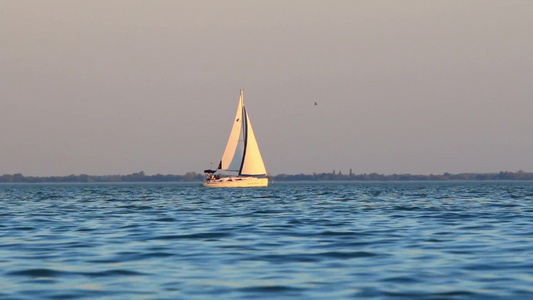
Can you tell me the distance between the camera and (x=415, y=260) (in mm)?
19719

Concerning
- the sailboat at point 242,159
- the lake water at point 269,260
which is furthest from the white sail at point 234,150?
the lake water at point 269,260

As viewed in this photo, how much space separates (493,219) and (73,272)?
73.2 feet

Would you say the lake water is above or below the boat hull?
below

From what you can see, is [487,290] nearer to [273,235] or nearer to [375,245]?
[375,245]

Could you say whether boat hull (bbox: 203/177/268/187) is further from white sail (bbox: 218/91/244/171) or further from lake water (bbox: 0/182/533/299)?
lake water (bbox: 0/182/533/299)

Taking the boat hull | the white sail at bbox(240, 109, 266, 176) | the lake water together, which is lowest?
the lake water

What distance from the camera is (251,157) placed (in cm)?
12725

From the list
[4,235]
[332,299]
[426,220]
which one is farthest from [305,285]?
[426,220]

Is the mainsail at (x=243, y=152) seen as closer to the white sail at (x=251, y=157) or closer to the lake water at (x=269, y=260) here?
the white sail at (x=251, y=157)

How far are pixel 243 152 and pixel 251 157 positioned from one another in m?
1.42

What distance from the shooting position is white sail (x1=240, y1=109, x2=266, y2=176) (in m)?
126

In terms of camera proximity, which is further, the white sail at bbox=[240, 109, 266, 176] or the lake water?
the white sail at bbox=[240, 109, 266, 176]

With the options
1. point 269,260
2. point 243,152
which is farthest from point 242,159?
point 269,260

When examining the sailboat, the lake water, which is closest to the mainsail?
the sailboat
